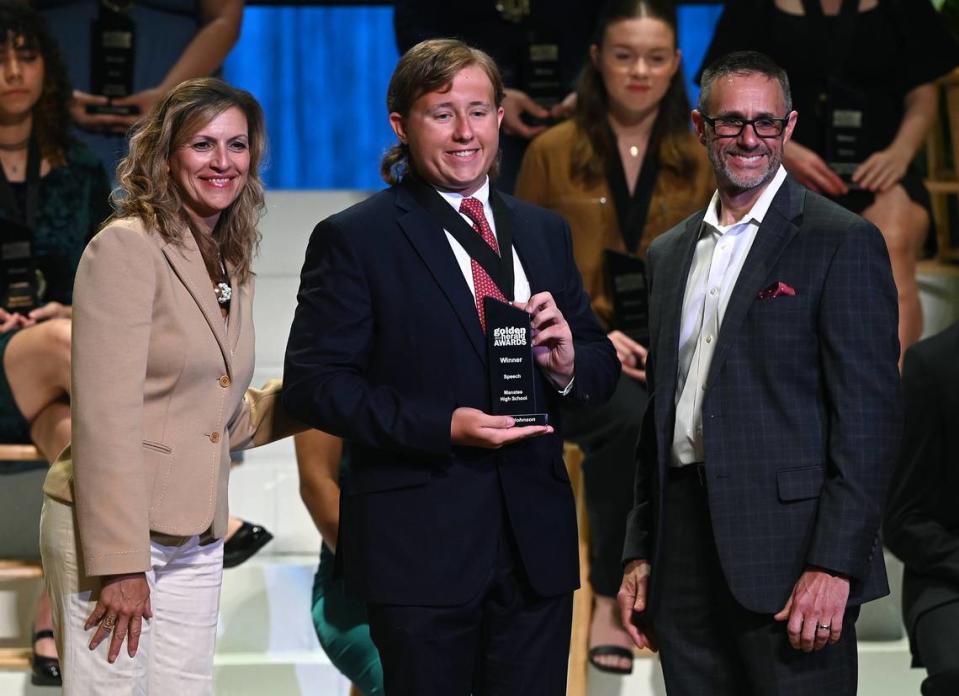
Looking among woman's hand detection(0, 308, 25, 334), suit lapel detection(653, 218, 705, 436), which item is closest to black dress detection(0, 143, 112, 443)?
woman's hand detection(0, 308, 25, 334)

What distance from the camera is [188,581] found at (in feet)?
8.09

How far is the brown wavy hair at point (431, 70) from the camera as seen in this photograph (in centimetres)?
234

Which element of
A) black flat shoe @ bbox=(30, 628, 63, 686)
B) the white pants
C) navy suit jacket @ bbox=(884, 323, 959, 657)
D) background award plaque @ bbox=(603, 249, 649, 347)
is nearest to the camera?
the white pants

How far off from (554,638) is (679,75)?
7.50 ft

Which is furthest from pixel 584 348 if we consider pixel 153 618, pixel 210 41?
pixel 210 41

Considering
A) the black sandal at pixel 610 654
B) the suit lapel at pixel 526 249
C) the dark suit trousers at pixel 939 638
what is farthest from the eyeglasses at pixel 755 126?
the black sandal at pixel 610 654

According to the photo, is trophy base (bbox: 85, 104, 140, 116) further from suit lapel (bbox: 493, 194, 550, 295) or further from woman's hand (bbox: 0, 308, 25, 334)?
suit lapel (bbox: 493, 194, 550, 295)

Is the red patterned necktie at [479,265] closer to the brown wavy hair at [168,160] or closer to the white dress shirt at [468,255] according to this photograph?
the white dress shirt at [468,255]

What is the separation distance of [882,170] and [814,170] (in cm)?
22

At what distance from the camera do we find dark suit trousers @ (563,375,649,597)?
3.77m

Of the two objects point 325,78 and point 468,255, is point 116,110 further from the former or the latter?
point 468,255

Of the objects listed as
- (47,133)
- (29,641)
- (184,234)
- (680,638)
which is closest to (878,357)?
(680,638)

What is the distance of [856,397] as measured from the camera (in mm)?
2297

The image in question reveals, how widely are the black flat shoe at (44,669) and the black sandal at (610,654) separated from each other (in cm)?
133
